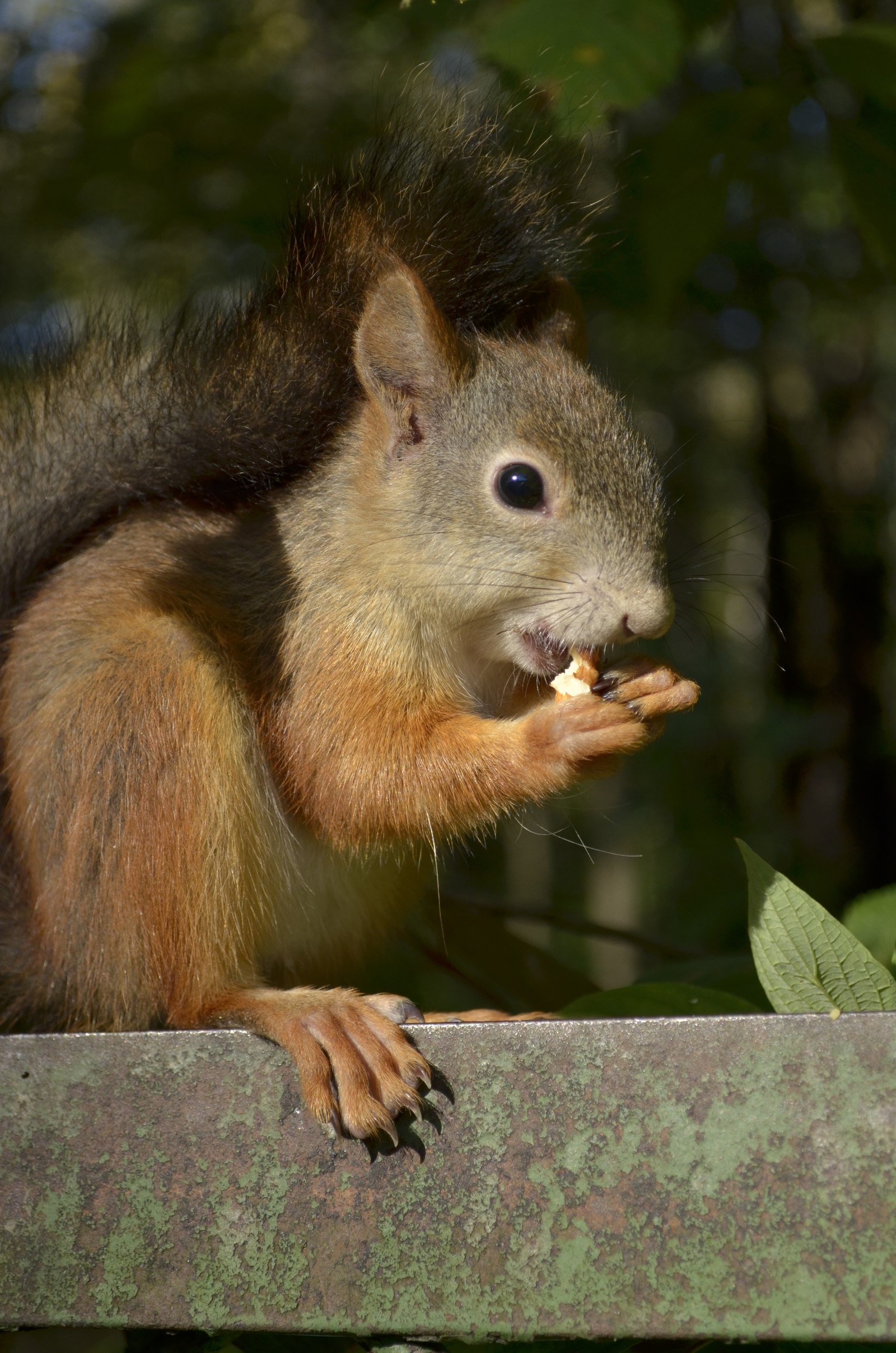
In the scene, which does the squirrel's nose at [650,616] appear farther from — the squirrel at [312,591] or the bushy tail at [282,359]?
the bushy tail at [282,359]

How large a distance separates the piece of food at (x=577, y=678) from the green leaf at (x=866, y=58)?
0.82m

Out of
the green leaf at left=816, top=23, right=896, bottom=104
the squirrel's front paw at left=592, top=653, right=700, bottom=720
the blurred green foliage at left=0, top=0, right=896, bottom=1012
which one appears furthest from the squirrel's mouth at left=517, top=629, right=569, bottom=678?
the green leaf at left=816, top=23, right=896, bottom=104

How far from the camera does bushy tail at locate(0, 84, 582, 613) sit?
1.50 metres

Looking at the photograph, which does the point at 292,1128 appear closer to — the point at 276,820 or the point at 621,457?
the point at 276,820

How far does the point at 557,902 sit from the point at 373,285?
4255 millimetres

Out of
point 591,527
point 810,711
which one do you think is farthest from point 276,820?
point 810,711

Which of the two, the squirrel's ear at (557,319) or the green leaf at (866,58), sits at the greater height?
the green leaf at (866,58)

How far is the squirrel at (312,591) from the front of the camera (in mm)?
1302

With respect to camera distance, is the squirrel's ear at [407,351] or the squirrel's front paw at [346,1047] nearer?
the squirrel's front paw at [346,1047]

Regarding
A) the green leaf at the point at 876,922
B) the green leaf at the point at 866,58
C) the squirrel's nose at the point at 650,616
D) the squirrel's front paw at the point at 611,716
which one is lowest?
the green leaf at the point at 876,922

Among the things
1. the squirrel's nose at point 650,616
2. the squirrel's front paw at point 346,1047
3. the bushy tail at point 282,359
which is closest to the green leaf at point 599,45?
the bushy tail at point 282,359

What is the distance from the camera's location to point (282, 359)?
151 cm

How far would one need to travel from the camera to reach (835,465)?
4.74 metres

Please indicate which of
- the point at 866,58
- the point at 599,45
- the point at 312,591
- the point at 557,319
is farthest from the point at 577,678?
the point at 866,58
